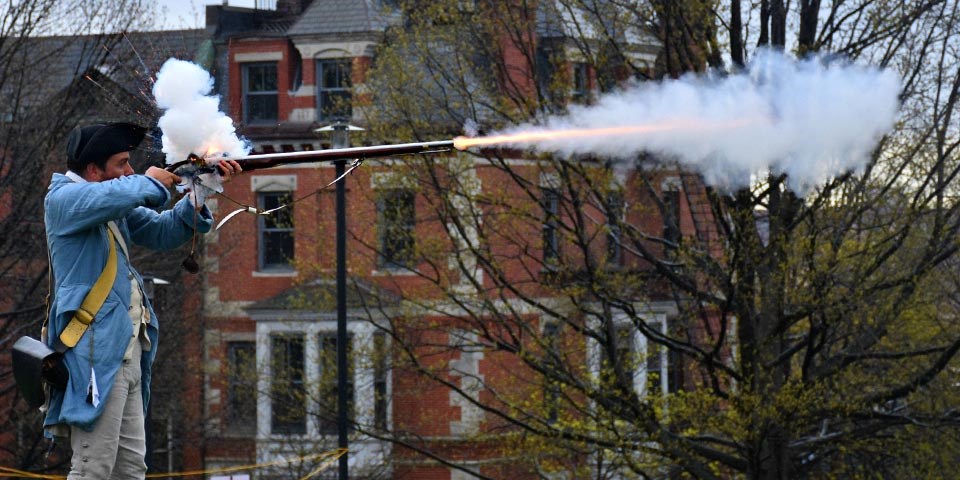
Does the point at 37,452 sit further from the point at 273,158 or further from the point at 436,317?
the point at 273,158

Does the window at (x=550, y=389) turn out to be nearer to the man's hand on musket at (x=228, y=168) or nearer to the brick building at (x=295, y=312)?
the brick building at (x=295, y=312)

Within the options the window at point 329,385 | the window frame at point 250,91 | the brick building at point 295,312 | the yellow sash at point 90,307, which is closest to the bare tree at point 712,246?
the window at point 329,385

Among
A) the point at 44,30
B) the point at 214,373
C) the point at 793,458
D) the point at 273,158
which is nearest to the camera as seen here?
the point at 273,158

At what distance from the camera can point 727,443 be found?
21.4m

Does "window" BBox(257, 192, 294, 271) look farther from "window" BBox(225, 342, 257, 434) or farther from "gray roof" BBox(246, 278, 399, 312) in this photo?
"window" BBox(225, 342, 257, 434)

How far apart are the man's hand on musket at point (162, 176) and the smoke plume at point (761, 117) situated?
10.0m

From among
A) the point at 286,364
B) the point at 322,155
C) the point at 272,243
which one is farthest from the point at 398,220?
the point at 322,155

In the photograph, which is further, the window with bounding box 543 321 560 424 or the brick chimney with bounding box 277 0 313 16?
the brick chimney with bounding box 277 0 313 16

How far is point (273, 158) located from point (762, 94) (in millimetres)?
10819

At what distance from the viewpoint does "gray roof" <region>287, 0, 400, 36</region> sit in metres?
34.4

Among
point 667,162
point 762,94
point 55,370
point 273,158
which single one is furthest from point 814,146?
point 55,370

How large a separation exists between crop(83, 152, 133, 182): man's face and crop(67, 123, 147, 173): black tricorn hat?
0.02 metres

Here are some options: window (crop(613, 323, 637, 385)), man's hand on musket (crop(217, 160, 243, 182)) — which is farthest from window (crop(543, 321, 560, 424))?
man's hand on musket (crop(217, 160, 243, 182))

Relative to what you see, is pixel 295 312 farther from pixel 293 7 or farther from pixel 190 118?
pixel 190 118
